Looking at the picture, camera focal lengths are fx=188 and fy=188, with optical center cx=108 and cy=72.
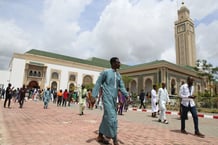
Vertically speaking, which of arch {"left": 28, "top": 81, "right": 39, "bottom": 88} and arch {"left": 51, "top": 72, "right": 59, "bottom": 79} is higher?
arch {"left": 51, "top": 72, "right": 59, "bottom": 79}

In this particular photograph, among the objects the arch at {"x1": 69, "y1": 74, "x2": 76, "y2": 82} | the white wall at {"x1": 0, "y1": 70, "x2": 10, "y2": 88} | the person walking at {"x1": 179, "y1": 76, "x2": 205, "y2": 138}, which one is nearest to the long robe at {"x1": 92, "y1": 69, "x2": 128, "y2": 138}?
the person walking at {"x1": 179, "y1": 76, "x2": 205, "y2": 138}

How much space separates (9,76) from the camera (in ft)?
143

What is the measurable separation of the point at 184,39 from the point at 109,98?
69658mm

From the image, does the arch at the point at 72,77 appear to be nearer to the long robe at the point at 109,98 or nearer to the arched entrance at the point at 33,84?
the arched entrance at the point at 33,84

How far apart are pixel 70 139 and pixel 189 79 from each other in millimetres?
4036

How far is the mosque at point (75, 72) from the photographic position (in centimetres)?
3700

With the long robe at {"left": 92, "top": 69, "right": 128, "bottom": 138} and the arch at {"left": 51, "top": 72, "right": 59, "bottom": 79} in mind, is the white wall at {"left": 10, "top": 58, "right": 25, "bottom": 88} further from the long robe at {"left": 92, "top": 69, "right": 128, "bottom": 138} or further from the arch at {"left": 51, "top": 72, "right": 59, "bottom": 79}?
the long robe at {"left": 92, "top": 69, "right": 128, "bottom": 138}

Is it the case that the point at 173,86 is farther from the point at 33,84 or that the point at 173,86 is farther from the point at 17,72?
the point at 17,72

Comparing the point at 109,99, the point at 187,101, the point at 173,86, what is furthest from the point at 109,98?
the point at 173,86

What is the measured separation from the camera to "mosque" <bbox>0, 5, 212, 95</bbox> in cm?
3700

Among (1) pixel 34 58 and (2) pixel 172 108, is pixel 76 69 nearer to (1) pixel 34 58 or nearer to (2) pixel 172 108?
(1) pixel 34 58

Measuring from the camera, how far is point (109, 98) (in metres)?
3.79

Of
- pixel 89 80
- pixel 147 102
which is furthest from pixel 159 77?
pixel 89 80

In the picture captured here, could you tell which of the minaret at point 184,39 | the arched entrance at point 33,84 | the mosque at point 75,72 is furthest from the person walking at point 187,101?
the minaret at point 184,39
